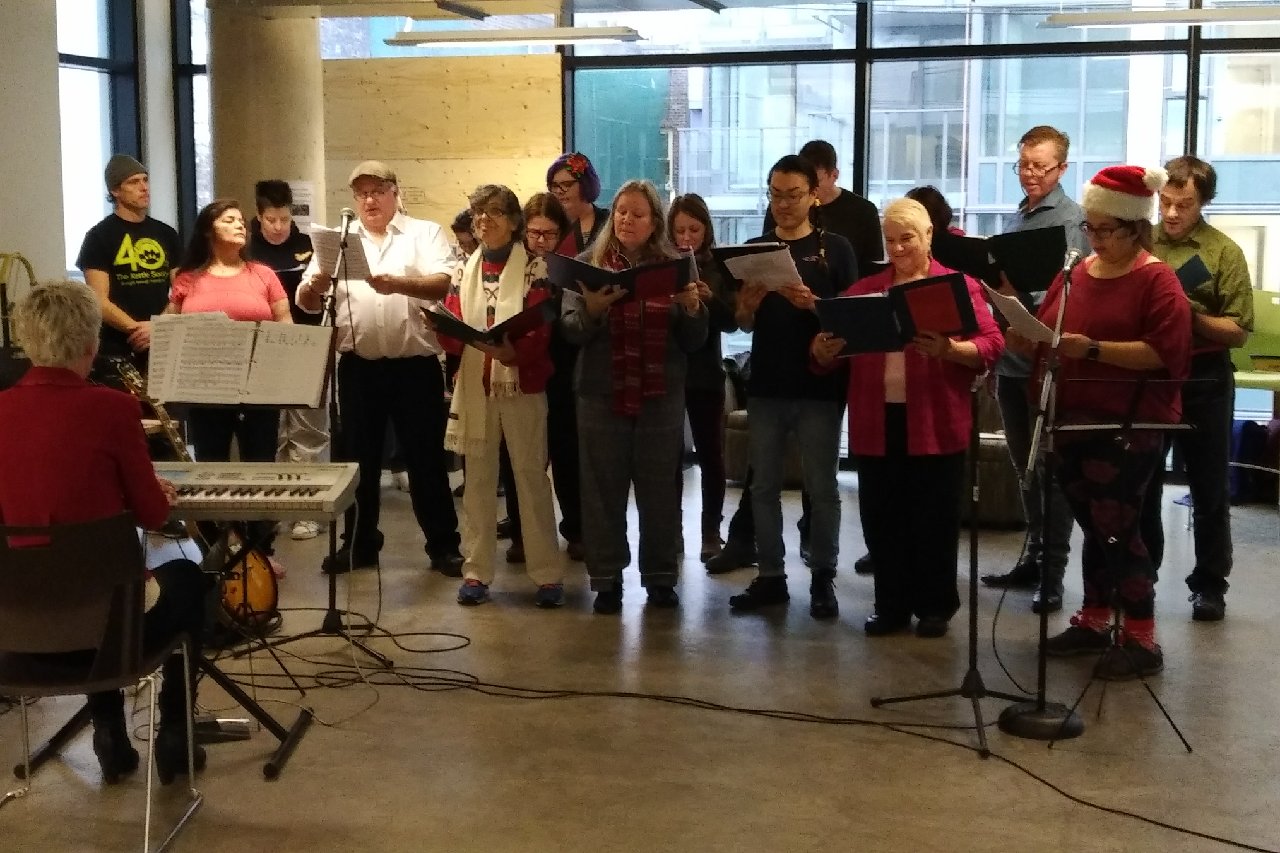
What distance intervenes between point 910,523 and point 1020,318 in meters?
1.08

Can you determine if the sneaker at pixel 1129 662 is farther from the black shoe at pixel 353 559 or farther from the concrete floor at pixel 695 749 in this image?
the black shoe at pixel 353 559

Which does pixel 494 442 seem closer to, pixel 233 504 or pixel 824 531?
pixel 824 531

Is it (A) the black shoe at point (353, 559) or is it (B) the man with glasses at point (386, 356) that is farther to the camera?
(A) the black shoe at point (353, 559)

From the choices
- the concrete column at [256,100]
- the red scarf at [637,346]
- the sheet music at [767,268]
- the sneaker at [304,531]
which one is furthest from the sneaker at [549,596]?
the concrete column at [256,100]

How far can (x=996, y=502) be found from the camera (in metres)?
6.73

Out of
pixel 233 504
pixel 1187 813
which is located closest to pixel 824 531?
pixel 1187 813

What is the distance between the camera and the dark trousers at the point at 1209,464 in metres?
4.94

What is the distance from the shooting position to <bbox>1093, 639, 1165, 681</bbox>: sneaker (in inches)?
170

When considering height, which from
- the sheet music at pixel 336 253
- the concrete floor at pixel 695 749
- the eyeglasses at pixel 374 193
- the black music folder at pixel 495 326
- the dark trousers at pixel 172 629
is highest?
the eyeglasses at pixel 374 193

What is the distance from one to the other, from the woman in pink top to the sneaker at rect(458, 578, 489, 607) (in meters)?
1.02

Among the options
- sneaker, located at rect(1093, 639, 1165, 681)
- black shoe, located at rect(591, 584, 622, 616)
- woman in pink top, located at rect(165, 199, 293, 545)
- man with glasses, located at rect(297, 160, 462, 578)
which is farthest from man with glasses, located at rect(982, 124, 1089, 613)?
woman in pink top, located at rect(165, 199, 293, 545)

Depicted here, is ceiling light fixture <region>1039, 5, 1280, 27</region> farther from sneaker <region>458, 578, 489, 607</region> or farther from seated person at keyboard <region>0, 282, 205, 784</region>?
seated person at keyboard <region>0, 282, 205, 784</region>

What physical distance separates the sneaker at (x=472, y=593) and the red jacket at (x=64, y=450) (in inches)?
86.6

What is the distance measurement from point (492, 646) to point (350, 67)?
17.2 feet
